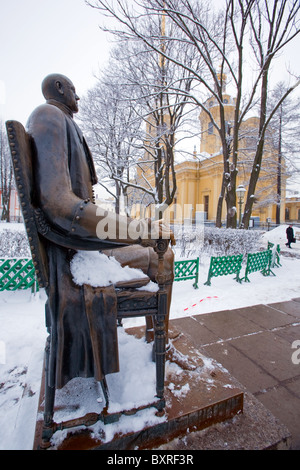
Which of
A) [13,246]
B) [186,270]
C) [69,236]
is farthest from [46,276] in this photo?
[13,246]

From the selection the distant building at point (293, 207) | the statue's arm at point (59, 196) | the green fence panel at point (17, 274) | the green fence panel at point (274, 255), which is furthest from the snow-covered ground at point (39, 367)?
the distant building at point (293, 207)

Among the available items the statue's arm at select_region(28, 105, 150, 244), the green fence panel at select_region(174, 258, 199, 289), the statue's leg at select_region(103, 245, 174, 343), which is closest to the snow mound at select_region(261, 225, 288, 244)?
the green fence panel at select_region(174, 258, 199, 289)

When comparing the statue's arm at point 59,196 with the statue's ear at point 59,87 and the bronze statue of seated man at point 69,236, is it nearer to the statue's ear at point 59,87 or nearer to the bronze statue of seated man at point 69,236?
the bronze statue of seated man at point 69,236

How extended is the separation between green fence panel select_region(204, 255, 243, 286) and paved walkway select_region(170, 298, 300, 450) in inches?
76.1

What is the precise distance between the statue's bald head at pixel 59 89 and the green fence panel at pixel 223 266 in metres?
5.20

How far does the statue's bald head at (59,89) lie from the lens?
142cm

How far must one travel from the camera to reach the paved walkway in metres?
1.94

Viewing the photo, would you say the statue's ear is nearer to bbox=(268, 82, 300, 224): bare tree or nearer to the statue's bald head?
the statue's bald head

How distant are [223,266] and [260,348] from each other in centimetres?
369

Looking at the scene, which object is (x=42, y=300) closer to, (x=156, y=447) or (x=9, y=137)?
(x=156, y=447)

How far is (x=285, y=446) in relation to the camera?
1.47m

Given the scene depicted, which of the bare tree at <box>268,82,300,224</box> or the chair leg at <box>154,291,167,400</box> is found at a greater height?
the bare tree at <box>268,82,300,224</box>
